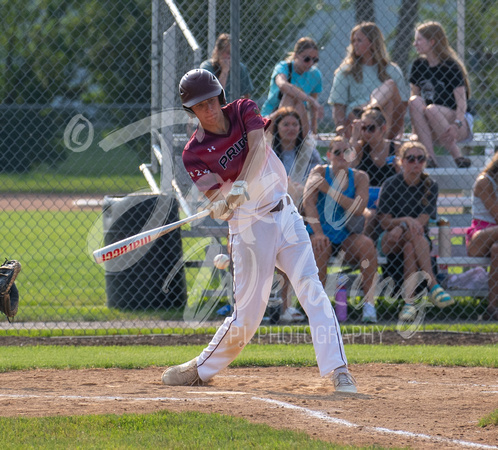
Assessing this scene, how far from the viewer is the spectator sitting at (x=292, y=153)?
6.95m

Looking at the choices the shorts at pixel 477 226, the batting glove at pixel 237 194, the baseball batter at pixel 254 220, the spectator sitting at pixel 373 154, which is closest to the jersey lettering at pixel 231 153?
the baseball batter at pixel 254 220

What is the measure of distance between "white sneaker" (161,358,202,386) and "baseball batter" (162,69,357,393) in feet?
1.26

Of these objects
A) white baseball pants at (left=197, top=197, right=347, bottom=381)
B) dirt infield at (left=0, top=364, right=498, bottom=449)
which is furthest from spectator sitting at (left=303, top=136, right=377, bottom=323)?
white baseball pants at (left=197, top=197, right=347, bottom=381)

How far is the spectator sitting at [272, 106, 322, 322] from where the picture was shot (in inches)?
274

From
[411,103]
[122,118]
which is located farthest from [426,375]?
[122,118]

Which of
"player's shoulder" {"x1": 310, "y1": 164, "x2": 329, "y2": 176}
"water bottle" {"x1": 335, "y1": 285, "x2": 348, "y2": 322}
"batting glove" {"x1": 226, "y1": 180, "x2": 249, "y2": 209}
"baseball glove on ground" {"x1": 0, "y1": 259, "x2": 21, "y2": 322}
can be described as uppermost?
"player's shoulder" {"x1": 310, "y1": 164, "x2": 329, "y2": 176}

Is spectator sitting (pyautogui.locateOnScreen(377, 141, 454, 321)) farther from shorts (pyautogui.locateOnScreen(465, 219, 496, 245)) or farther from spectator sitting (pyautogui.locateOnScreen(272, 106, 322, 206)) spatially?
spectator sitting (pyautogui.locateOnScreen(272, 106, 322, 206))

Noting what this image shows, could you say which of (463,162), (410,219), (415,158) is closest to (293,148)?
(415,158)

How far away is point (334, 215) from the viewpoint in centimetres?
704

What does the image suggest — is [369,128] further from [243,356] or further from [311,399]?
[311,399]

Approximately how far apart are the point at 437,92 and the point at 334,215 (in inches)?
85.3

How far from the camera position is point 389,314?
7434mm

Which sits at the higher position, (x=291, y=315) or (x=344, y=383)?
(x=291, y=315)

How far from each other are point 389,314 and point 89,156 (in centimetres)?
1551
